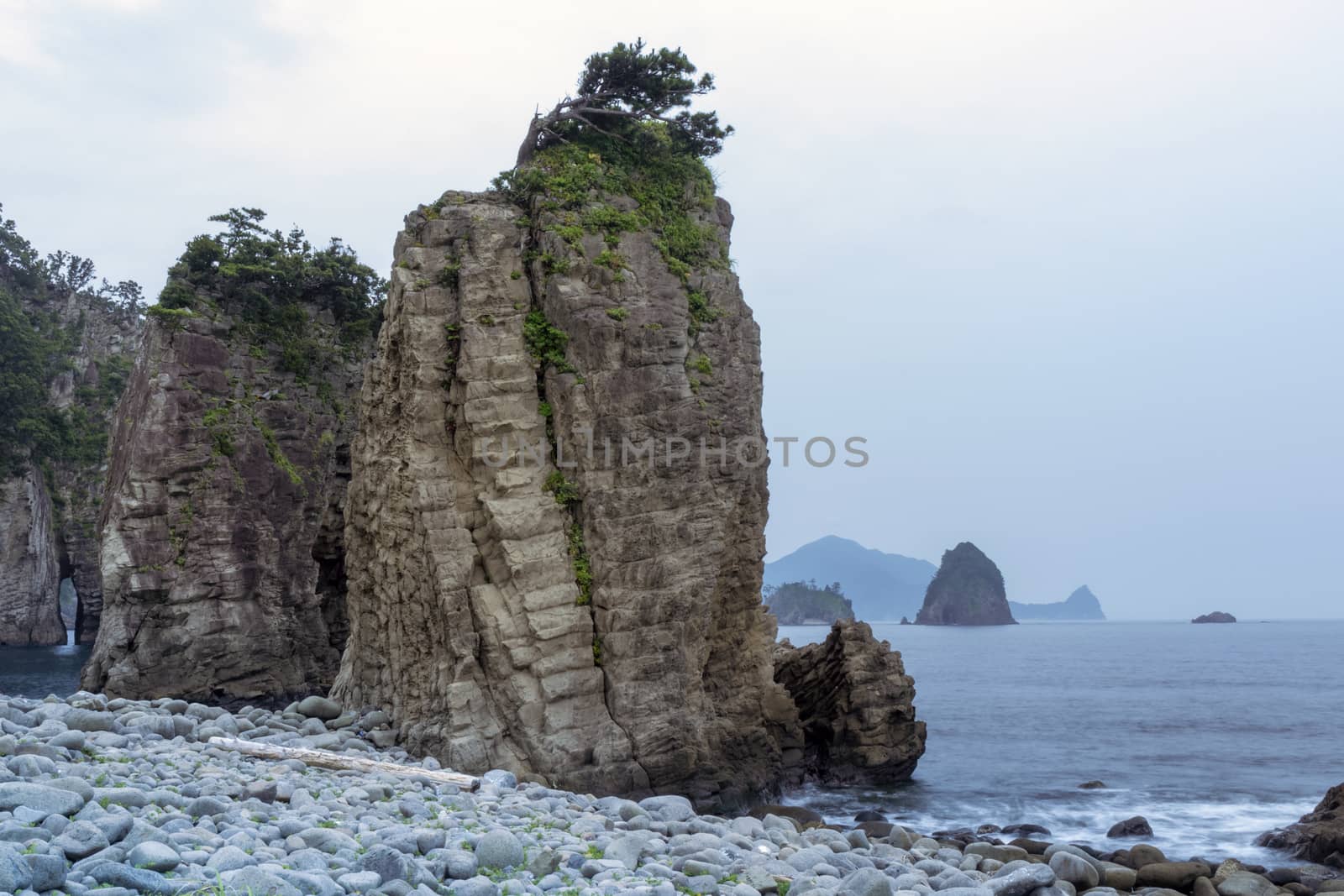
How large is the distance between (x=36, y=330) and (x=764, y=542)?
1958 inches

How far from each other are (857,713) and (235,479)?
21.9 metres

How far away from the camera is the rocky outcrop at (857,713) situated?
22281 millimetres

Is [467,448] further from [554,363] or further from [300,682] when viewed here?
[300,682]

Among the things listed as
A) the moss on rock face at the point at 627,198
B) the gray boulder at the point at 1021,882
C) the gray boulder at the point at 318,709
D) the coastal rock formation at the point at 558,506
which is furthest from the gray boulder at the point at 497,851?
the moss on rock face at the point at 627,198

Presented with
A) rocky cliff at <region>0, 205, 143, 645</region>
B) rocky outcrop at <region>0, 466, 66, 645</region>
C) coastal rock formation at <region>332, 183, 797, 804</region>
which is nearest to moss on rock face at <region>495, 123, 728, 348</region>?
coastal rock formation at <region>332, 183, 797, 804</region>

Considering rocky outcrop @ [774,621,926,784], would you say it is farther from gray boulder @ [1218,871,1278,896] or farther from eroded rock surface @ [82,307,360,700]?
eroded rock surface @ [82,307,360,700]

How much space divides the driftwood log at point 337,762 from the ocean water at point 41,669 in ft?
59.1

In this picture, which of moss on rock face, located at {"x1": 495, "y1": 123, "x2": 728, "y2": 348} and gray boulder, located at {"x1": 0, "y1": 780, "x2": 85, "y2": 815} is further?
moss on rock face, located at {"x1": 495, "y1": 123, "x2": 728, "y2": 348}

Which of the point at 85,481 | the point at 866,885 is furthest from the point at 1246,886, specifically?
the point at 85,481

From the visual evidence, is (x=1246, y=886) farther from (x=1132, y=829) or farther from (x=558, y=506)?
(x=558, y=506)

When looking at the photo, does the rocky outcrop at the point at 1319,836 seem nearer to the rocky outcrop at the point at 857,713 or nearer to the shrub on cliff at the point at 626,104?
the rocky outcrop at the point at 857,713

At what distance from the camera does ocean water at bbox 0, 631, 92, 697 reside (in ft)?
105

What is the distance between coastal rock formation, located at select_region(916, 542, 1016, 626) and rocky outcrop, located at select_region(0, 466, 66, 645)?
403ft

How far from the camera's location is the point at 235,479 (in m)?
31.2
